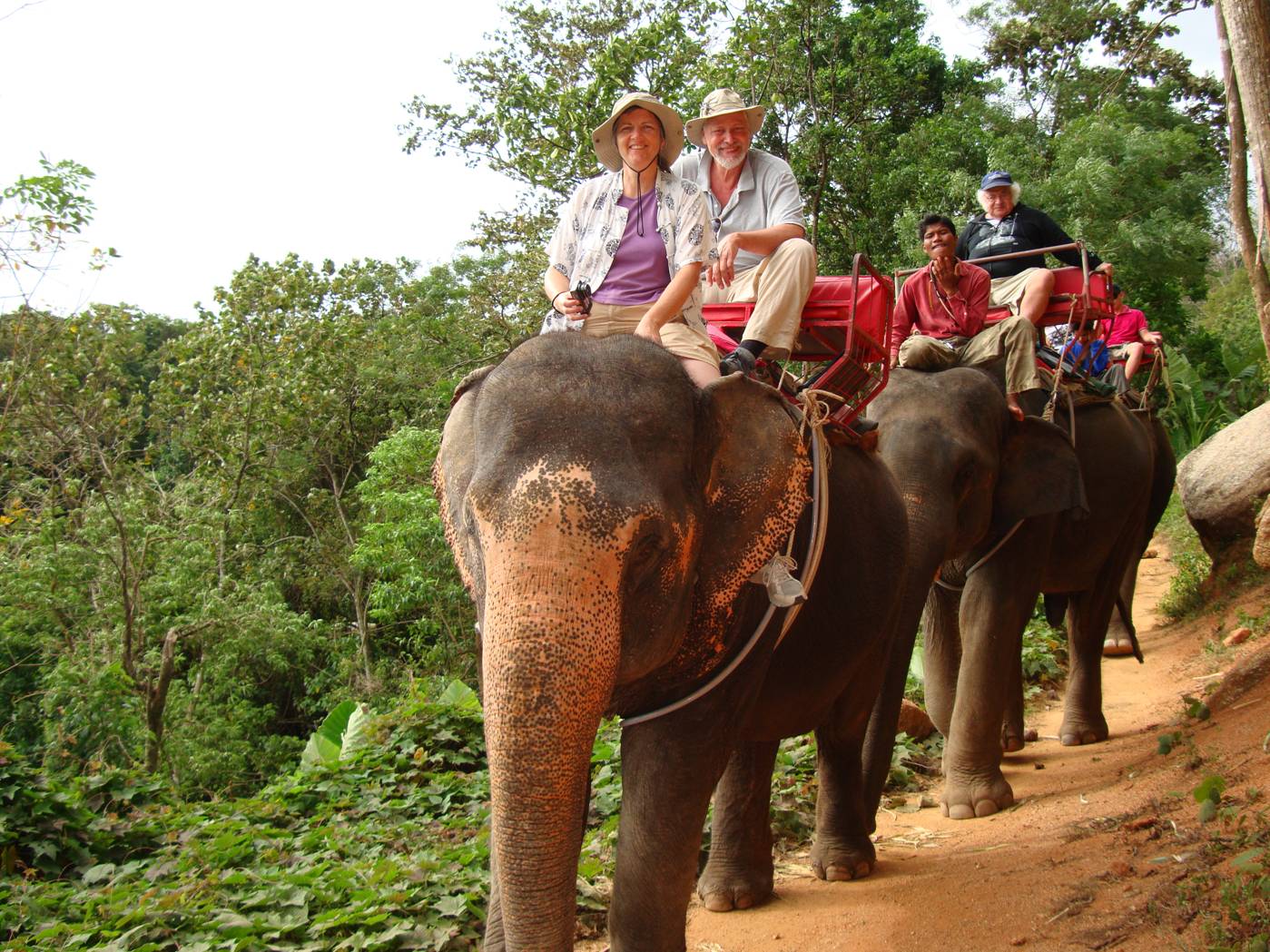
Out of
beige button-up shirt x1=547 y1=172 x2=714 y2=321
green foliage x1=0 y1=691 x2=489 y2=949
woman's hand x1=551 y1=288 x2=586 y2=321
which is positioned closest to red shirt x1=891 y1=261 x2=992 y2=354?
beige button-up shirt x1=547 y1=172 x2=714 y2=321

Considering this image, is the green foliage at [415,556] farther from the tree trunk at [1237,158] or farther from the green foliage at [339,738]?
the tree trunk at [1237,158]

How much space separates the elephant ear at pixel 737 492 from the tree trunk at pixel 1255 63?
4621 mm

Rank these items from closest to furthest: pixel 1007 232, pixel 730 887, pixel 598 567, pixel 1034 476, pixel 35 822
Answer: pixel 598 567 < pixel 730 887 < pixel 35 822 < pixel 1034 476 < pixel 1007 232

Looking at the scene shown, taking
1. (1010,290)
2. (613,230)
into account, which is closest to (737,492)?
(613,230)

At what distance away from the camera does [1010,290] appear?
712cm

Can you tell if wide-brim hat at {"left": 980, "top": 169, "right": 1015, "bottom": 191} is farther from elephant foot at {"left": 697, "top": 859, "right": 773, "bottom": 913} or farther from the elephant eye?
the elephant eye

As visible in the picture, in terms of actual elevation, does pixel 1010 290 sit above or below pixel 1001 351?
above

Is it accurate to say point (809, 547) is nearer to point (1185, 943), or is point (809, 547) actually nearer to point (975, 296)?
point (1185, 943)

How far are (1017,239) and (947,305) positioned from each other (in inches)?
50.1

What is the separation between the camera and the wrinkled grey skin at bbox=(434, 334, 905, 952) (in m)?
2.50

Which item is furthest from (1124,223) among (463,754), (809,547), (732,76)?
(809,547)

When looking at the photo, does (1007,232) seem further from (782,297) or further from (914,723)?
(782,297)

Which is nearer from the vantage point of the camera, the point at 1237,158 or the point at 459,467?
the point at 459,467

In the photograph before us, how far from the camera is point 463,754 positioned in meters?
6.48
